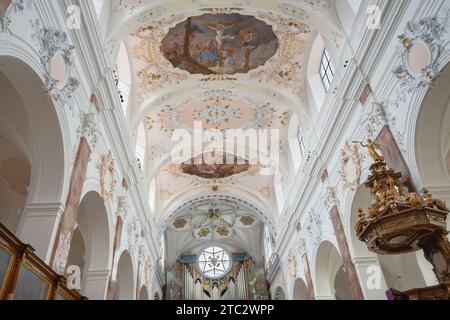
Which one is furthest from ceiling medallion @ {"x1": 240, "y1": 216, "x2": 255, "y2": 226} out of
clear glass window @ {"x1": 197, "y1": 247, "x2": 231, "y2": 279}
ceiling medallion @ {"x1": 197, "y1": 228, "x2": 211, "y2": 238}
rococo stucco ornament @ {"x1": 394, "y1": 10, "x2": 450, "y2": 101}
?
rococo stucco ornament @ {"x1": 394, "y1": 10, "x2": 450, "y2": 101}

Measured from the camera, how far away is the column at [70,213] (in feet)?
20.1

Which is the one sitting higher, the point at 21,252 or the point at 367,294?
the point at 367,294

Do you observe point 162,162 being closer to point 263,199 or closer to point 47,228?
point 263,199

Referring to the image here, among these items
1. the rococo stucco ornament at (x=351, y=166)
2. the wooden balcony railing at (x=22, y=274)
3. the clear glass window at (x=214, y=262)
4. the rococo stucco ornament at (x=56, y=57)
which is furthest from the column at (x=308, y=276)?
the clear glass window at (x=214, y=262)

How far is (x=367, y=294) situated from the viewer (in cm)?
857

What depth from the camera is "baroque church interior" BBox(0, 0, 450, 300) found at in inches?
231

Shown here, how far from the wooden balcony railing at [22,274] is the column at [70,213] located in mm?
421

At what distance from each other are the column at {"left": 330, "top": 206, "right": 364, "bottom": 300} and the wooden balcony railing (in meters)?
6.52

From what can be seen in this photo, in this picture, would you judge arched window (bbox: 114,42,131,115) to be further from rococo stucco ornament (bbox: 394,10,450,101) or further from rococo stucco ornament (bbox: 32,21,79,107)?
rococo stucco ornament (bbox: 394,10,450,101)

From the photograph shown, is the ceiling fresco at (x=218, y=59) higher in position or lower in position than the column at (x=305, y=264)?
higher

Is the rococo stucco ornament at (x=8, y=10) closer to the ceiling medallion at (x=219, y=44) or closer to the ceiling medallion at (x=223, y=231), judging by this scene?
the ceiling medallion at (x=219, y=44)

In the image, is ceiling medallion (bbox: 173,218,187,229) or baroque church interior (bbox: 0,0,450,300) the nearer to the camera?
baroque church interior (bbox: 0,0,450,300)
